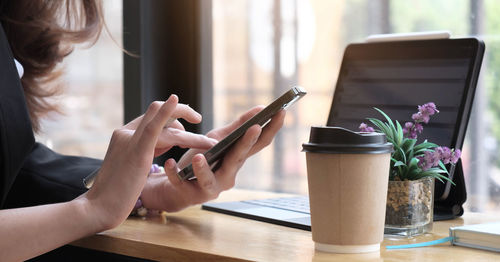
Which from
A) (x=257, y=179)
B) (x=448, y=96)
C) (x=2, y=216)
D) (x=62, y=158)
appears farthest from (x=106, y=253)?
(x=257, y=179)

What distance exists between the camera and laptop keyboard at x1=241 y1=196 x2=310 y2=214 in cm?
115

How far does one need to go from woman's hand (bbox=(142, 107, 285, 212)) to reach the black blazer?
5.3 inches

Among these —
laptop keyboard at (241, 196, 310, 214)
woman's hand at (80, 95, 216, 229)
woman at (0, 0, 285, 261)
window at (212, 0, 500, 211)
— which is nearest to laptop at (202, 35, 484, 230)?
laptop keyboard at (241, 196, 310, 214)

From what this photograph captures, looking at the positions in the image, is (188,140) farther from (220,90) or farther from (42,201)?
(220,90)

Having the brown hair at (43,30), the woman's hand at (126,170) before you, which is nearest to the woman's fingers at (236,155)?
the woman's hand at (126,170)

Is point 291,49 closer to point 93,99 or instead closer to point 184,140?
point 93,99

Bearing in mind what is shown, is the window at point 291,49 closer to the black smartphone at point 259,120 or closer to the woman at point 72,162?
the woman at point 72,162

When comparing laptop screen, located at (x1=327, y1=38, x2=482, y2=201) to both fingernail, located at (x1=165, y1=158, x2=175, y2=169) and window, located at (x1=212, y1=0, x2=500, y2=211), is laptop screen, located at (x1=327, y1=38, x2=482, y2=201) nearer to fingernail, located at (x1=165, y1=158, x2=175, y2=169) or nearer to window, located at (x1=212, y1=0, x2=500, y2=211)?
fingernail, located at (x1=165, y1=158, x2=175, y2=169)

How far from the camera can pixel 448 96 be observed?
111 centimetres

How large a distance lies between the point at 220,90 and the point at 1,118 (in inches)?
40.7

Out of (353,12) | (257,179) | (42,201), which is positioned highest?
(353,12)

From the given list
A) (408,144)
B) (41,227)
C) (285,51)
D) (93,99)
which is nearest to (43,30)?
(41,227)

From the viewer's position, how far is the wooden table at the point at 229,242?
0.82 meters

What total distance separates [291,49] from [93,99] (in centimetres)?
84
